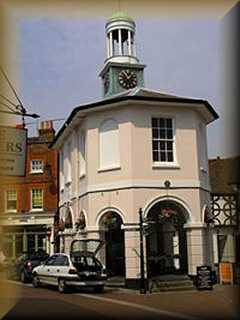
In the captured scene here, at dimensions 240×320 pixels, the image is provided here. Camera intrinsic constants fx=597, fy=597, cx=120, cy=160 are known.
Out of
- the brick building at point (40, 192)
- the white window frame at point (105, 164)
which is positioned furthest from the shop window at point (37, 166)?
the white window frame at point (105, 164)

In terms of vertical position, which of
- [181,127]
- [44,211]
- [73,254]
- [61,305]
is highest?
[181,127]

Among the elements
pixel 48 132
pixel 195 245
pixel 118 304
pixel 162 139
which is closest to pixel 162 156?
pixel 162 139

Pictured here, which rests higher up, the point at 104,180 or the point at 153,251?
the point at 104,180

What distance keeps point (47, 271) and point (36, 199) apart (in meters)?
7.80

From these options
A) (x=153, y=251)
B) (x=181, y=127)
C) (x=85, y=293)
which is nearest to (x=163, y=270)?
(x=153, y=251)

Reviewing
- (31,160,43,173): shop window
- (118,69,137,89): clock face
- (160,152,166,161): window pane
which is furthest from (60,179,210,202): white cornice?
(31,160,43,173): shop window

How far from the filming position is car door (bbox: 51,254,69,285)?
16.6 m

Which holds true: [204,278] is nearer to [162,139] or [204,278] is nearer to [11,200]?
[162,139]

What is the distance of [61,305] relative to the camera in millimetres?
13695

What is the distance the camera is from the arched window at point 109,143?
17.8 metres

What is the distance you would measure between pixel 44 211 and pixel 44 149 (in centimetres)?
287

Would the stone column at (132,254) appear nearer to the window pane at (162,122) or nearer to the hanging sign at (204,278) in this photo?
the hanging sign at (204,278)

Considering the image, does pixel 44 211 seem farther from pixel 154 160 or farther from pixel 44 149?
pixel 154 160

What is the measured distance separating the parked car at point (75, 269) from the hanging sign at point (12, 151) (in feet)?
20.0
